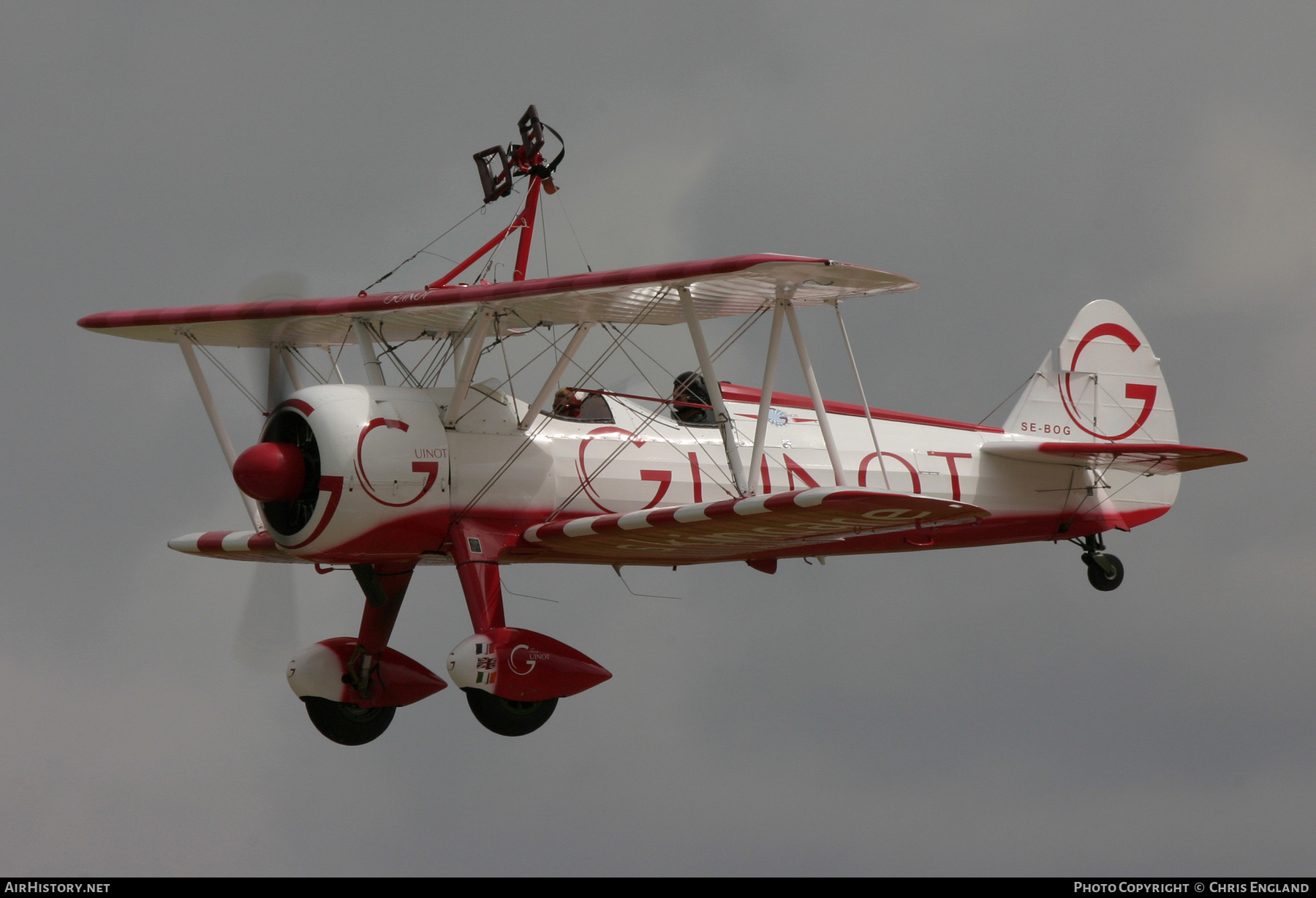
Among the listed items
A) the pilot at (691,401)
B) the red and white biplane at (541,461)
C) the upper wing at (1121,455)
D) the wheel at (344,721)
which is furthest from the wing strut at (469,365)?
the upper wing at (1121,455)

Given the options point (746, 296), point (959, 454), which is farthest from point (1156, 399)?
point (746, 296)

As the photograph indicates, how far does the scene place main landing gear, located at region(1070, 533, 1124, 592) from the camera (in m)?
20.3

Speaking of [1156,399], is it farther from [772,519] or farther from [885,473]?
[772,519]

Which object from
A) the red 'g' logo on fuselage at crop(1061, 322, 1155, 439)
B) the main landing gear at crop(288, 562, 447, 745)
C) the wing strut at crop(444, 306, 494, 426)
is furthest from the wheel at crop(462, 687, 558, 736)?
the red 'g' logo on fuselage at crop(1061, 322, 1155, 439)

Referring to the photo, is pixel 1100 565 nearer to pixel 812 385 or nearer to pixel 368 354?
pixel 812 385

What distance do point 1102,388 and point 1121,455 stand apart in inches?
93.5

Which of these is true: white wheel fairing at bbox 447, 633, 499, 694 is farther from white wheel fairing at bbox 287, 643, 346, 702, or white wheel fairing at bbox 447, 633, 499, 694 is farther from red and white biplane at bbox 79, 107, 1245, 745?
white wheel fairing at bbox 287, 643, 346, 702

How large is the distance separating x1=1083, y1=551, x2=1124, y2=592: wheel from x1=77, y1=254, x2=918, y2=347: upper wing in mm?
6029

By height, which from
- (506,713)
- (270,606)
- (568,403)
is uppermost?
(568,403)

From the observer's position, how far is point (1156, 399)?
21.0 metres

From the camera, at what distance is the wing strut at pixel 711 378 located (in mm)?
15133

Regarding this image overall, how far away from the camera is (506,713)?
50.7 ft

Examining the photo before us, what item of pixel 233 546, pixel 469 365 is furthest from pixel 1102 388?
pixel 233 546

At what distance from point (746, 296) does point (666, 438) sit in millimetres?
1820
